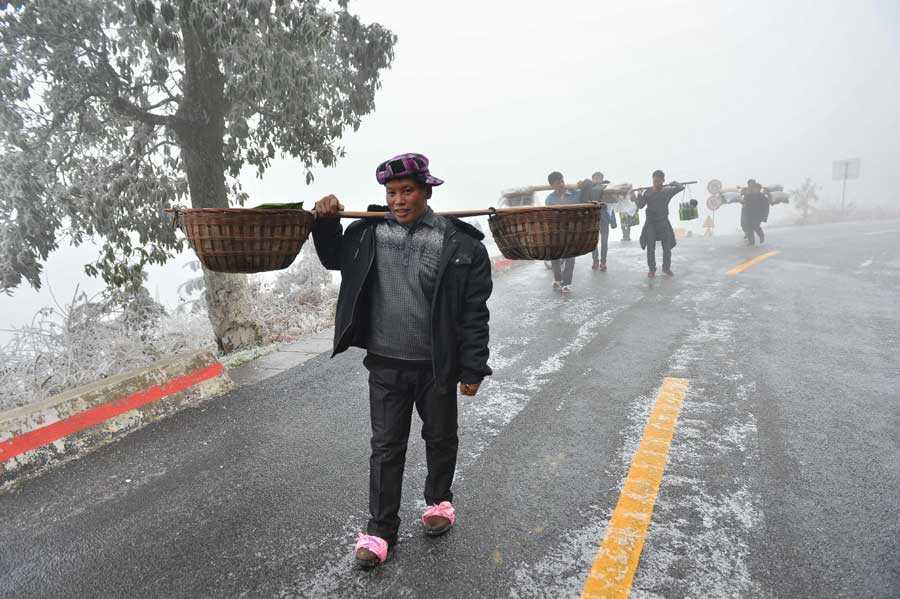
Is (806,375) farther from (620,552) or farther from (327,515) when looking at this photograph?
(327,515)

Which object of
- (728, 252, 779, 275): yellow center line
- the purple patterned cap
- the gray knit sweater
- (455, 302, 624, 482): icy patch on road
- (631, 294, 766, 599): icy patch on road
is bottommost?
(631, 294, 766, 599): icy patch on road

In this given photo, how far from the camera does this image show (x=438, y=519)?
2.89m

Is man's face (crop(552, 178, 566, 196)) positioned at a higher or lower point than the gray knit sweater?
higher

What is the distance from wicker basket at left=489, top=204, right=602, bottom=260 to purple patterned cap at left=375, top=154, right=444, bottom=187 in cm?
70

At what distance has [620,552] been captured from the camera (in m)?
2.69

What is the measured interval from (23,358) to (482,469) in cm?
543

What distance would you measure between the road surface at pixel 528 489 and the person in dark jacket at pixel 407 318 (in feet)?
1.36

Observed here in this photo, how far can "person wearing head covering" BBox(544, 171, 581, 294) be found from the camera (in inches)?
369

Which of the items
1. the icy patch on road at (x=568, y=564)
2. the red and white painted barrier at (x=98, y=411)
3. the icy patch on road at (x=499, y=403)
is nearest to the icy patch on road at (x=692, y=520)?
the icy patch on road at (x=568, y=564)

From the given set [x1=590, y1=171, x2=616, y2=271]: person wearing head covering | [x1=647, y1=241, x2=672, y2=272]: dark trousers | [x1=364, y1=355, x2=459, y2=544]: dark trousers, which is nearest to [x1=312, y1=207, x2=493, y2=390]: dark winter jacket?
[x1=364, y1=355, x2=459, y2=544]: dark trousers

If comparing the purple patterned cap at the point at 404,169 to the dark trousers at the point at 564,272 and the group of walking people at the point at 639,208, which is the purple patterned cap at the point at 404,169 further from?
the dark trousers at the point at 564,272

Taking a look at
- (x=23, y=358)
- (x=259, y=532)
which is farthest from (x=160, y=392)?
(x=23, y=358)

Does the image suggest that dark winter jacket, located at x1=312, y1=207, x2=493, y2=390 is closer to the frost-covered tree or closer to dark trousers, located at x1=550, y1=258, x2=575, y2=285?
the frost-covered tree

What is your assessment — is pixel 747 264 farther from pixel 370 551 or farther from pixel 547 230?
pixel 370 551
